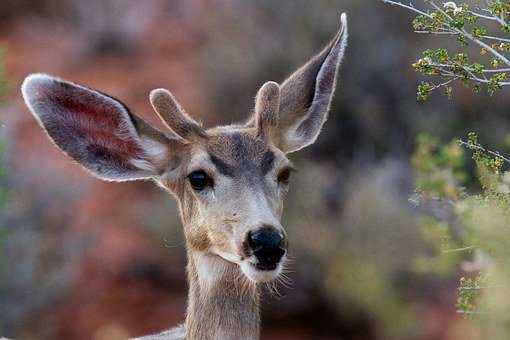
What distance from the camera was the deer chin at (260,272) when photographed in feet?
17.3

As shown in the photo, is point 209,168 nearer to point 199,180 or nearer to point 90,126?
point 199,180

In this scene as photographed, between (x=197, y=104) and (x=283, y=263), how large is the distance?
11.9m

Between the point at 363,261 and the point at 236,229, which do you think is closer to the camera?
the point at 236,229

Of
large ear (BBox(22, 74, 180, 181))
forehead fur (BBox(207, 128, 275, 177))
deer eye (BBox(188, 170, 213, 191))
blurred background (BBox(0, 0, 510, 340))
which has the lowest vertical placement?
deer eye (BBox(188, 170, 213, 191))

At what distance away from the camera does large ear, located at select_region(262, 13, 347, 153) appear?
6.43m

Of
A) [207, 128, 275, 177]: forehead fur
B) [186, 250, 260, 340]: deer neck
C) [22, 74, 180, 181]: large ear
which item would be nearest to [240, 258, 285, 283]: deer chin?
[186, 250, 260, 340]: deer neck

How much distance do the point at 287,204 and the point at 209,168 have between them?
8.16m

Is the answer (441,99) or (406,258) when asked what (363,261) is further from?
(441,99)

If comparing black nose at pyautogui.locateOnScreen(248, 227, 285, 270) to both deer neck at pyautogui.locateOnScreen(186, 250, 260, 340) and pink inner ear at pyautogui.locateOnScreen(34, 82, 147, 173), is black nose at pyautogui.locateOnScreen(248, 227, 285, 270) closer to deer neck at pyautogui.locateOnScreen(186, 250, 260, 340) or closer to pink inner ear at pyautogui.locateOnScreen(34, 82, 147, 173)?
deer neck at pyautogui.locateOnScreen(186, 250, 260, 340)

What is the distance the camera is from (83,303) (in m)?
13.6

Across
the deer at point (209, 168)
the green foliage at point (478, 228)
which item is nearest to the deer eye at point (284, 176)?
the deer at point (209, 168)

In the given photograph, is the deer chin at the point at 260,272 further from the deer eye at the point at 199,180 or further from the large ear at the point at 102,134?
the large ear at the point at 102,134

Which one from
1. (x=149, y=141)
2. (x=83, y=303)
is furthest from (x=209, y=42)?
(x=149, y=141)

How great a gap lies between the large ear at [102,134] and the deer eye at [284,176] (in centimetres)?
58
